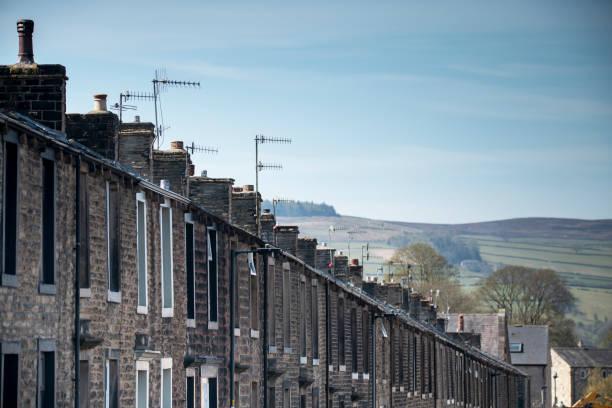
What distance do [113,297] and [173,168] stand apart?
6864mm

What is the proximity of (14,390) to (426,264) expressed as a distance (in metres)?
97.6

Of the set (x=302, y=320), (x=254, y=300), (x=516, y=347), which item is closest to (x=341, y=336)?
(x=302, y=320)

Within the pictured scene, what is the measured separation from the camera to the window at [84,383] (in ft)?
63.3

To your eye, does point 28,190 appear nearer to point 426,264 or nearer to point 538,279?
point 426,264

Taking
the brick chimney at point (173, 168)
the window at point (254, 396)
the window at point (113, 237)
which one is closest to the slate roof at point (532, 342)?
the window at point (254, 396)

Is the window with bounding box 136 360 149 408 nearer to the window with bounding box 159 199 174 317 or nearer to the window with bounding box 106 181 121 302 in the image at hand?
the window with bounding box 159 199 174 317

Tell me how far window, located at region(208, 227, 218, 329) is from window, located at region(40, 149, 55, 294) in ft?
29.6

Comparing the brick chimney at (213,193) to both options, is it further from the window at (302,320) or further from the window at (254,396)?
the window at (302,320)

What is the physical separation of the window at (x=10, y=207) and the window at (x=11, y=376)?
899mm

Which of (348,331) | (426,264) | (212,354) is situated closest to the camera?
(212,354)

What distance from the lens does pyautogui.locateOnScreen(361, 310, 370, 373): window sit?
45969 mm

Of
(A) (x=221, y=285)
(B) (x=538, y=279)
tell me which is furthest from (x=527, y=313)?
(A) (x=221, y=285)

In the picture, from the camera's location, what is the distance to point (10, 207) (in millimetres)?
16844

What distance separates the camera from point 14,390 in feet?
54.4
